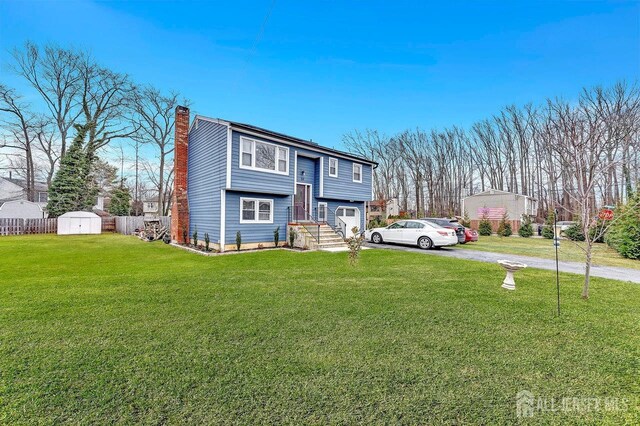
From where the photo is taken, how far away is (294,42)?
1163 centimetres

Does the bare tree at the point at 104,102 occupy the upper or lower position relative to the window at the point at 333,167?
upper

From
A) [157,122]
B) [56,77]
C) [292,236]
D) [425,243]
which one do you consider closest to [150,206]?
[157,122]

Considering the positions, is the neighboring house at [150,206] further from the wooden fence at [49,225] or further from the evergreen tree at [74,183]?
the wooden fence at [49,225]

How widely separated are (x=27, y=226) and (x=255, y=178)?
1888cm

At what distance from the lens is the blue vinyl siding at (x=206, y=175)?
1182 centimetres

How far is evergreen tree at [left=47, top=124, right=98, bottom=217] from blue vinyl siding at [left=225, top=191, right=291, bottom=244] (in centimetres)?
1970

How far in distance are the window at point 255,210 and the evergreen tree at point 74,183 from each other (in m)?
19.8

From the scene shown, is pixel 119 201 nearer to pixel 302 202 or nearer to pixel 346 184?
pixel 302 202

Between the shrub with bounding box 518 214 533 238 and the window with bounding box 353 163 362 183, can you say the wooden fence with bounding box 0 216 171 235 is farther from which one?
the shrub with bounding box 518 214 533 238

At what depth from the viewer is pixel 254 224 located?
41.4ft

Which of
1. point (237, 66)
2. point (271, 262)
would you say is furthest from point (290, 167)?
point (271, 262)

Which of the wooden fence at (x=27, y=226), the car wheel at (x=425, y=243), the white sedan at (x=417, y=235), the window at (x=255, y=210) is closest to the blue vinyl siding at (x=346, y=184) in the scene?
the white sedan at (x=417, y=235)

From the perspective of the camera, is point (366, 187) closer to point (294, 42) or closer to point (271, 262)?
point (294, 42)

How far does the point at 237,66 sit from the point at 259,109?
21.4 feet
